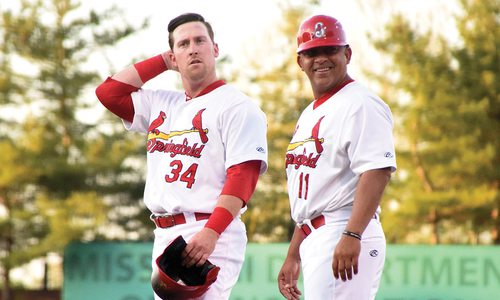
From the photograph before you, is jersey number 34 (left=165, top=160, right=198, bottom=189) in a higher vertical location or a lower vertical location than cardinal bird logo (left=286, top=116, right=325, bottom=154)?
lower

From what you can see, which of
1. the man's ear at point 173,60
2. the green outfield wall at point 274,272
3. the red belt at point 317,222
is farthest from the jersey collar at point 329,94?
the green outfield wall at point 274,272

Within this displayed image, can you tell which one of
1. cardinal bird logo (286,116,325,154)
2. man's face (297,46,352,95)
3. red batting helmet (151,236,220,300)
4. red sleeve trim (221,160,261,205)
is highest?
man's face (297,46,352,95)

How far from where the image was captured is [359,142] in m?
3.88

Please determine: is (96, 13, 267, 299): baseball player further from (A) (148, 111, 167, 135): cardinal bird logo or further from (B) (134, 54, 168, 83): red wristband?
(B) (134, 54, 168, 83): red wristband

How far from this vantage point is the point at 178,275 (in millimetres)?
4066

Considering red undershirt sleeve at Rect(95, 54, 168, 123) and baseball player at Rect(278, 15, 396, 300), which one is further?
red undershirt sleeve at Rect(95, 54, 168, 123)

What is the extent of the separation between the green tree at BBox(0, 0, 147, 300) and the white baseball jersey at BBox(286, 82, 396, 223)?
1812 centimetres

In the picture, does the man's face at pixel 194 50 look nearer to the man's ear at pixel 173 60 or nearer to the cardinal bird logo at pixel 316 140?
the man's ear at pixel 173 60

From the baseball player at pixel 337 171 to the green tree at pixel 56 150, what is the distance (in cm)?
1812

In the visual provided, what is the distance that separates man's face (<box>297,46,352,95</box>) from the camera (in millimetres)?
4121

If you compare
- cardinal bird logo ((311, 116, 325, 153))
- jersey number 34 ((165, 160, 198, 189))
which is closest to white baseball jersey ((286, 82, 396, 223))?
cardinal bird logo ((311, 116, 325, 153))

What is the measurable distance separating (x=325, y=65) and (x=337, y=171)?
1.55 feet

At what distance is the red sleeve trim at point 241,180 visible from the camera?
409cm

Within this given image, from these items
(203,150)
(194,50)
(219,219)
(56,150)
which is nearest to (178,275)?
(219,219)
